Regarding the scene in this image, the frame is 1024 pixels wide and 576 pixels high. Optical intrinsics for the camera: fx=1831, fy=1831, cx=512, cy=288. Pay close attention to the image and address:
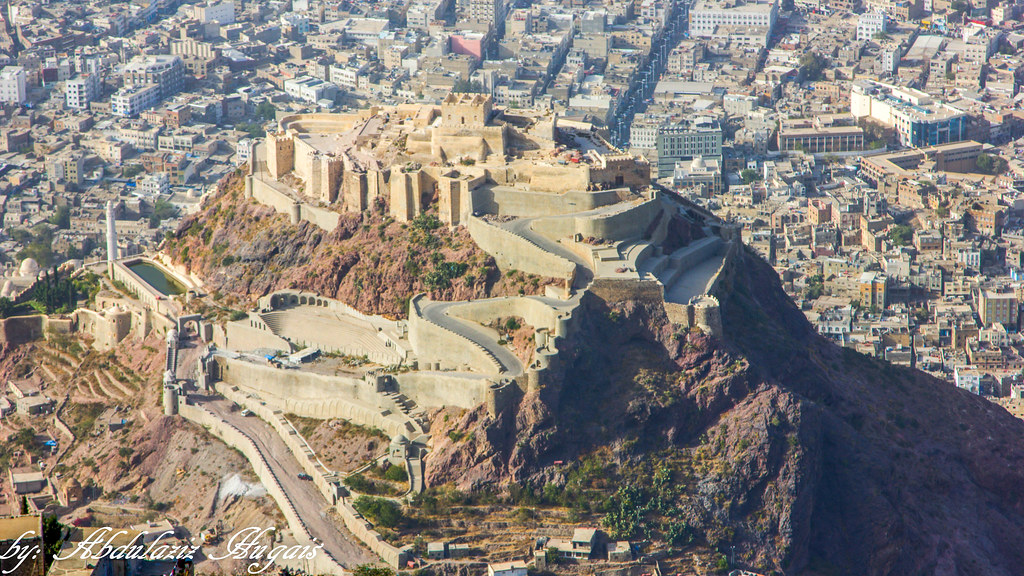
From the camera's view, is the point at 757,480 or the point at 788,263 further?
the point at 788,263

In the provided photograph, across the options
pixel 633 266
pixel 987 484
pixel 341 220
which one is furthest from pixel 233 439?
pixel 987 484

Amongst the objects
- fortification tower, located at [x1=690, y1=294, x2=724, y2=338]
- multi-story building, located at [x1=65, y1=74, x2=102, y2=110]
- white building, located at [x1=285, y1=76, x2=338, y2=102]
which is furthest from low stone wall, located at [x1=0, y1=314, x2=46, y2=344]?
white building, located at [x1=285, y1=76, x2=338, y2=102]

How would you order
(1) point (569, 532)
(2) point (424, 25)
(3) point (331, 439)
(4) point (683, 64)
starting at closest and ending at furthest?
(1) point (569, 532)
(3) point (331, 439)
(4) point (683, 64)
(2) point (424, 25)

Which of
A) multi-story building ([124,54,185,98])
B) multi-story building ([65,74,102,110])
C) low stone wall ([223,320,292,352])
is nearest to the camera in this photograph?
low stone wall ([223,320,292,352])

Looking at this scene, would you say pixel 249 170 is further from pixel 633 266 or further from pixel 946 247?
pixel 946 247

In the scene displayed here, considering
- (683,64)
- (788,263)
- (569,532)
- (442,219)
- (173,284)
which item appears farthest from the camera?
(683,64)

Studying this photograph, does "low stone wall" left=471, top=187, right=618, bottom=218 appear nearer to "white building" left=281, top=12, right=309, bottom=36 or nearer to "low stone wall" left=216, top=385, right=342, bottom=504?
"low stone wall" left=216, top=385, right=342, bottom=504
